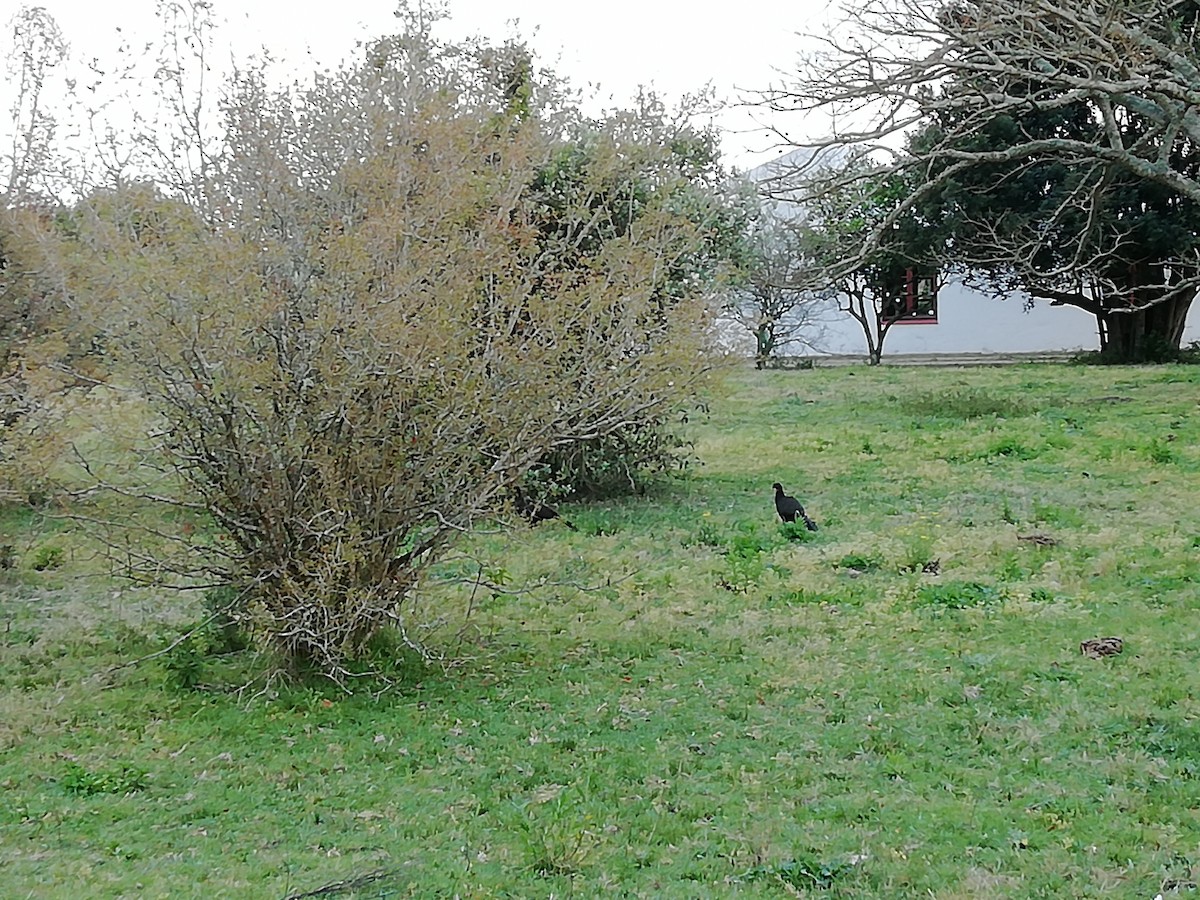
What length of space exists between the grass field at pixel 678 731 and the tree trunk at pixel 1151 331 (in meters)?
16.0

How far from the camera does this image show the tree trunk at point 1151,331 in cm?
2517

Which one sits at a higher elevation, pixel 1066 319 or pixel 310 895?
pixel 1066 319

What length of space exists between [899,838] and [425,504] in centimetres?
271

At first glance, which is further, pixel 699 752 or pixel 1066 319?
pixel 1066 319

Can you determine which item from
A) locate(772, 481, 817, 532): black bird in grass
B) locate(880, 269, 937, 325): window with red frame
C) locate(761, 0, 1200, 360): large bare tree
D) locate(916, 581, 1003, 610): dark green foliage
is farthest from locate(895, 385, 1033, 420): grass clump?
locate(916, 581, 1003, 610): dark green foliage

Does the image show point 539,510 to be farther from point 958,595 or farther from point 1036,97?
point 1036,97

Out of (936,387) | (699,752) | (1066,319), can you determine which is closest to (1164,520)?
(699,752)

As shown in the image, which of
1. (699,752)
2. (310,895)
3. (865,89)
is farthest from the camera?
(865,89)

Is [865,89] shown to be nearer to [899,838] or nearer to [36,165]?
[36,165]

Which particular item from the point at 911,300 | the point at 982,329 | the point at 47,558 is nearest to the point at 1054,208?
the point at 911,300

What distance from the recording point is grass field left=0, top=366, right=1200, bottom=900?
4184 millimetres

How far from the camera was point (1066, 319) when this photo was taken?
3180cm

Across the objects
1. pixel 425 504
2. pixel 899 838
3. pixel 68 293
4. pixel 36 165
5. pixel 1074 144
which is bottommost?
pixel 899 838

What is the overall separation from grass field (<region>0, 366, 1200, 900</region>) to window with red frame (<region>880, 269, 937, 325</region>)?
60.7ft
